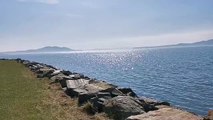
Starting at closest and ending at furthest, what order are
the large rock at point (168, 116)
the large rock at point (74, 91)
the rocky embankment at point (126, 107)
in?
the large rock at point (168, 116)
the rocky embankment at point (126, 107)
the large rock at point (74, 91)

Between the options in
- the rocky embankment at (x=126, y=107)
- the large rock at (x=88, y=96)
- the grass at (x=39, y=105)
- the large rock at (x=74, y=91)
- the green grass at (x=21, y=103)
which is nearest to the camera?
the rocky embankment at (x=126, y=107)

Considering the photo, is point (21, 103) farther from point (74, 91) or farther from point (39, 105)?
point (74, 91)

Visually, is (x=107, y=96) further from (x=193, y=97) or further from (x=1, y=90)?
(x=193, y=97)

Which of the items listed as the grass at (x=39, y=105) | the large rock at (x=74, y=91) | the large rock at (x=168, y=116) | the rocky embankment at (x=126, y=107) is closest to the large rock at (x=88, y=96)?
the rocky embankment at (x=126, y=107)

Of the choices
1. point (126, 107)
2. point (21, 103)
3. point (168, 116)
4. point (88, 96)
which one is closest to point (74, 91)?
point (88, 96)

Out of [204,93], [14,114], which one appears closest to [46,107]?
[14,114]

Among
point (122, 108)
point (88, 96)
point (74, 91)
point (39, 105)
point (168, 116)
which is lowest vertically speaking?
point (39, 105)

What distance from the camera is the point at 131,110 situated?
1800 cm

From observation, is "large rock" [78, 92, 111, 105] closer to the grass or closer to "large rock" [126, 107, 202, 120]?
the grass

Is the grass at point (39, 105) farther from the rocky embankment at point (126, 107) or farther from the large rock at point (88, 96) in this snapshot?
the rocky embankment at point (126, 107)

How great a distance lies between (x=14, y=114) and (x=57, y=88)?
Result: 36.7ft

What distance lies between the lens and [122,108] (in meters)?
18.3

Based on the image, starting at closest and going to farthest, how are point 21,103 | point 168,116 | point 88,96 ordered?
point 168,116 → point 88,96 → point 21,103

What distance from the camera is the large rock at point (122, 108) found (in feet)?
58.9
